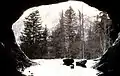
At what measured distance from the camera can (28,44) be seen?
3834cm

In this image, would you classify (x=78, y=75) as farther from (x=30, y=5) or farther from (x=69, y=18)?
(x=69, y=18)

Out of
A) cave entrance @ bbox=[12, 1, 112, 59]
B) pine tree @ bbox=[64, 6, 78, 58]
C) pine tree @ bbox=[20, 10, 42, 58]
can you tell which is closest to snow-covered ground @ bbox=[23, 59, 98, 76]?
cave entrance @ bbox=[12, 1, 112, 59]

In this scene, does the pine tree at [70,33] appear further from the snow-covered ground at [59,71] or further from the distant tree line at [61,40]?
the snow-covered ground at [59,71]

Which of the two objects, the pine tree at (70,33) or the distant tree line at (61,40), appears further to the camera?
the pine tree at (70,33)

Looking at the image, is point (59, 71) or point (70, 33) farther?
point (70, 33)

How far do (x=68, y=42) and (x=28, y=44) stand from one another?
40.8 ft

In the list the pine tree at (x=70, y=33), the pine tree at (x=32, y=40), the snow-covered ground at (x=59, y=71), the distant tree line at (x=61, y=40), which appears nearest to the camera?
the snow-covered ground at (x=59, y=71)

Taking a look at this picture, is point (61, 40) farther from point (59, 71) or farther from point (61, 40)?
point (59, 71)

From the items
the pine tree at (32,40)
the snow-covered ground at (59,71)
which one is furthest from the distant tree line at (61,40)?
the snow-covered ground at (59,71)

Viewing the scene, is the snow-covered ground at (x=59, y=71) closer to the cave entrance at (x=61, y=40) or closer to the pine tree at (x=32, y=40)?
the cave entrance at (x=61, y=40)

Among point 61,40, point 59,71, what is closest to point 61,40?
point 61,40

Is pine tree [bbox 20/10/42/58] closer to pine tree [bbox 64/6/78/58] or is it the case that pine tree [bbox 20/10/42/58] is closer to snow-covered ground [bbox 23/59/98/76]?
pine tree [bbox 64/6/78/58]

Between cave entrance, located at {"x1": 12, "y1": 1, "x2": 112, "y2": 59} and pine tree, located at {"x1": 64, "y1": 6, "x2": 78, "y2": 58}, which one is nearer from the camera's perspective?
cave entrance, located at {"x1": 12, "y1": 1, "x2": 112, "y2": 59}

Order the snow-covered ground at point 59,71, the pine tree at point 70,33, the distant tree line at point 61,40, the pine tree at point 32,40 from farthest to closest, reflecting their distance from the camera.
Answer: the pine tree at point 70,33, the distant tree line at point 61,40, the pine tree at point 32,40, the snow-covered ground at point 59,71
